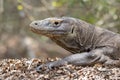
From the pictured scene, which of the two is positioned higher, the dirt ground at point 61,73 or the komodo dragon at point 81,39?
the komodo dragon at point 81,39

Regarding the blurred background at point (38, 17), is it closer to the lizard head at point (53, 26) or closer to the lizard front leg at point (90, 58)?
the lizard head at point (53, 26)

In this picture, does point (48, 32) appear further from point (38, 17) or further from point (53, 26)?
point (38, 17)

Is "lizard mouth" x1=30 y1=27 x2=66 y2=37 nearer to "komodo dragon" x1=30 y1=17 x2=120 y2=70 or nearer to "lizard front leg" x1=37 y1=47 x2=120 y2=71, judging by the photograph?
"komodo dragon" x1=30 y1=17 x2=120 y2=70

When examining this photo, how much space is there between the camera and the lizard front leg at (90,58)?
24.3ft

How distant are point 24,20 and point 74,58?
11066mm

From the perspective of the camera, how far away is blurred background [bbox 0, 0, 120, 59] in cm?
1278

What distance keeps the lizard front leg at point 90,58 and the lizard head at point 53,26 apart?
475 millimetres

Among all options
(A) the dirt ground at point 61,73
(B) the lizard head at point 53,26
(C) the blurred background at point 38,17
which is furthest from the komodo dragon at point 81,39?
(C) the blurred background at point 38,17

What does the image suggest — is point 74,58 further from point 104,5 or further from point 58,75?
point 104,5

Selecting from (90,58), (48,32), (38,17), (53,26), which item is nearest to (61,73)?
(90,58)

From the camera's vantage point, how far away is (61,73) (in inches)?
281

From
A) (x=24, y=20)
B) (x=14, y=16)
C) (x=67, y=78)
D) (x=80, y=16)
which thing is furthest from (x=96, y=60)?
(x=14, y=16)

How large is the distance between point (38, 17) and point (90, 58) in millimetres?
8241

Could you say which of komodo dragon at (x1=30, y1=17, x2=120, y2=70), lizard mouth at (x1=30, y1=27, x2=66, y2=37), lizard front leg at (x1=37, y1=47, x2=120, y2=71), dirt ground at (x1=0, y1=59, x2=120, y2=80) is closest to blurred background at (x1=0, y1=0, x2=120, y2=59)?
komodo dragon at (x1=30, y1=17, x2=120, y2=70)
